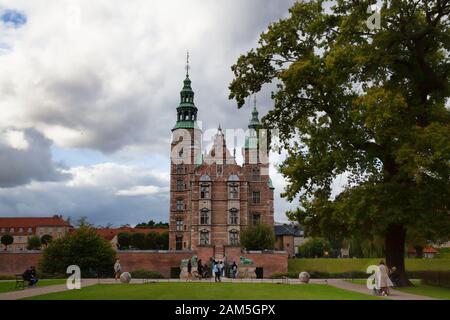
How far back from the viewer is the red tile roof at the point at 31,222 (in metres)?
115

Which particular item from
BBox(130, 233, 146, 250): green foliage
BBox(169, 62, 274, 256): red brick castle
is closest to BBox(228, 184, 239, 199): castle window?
BBox(169, 62, 274, 256): red brick castle

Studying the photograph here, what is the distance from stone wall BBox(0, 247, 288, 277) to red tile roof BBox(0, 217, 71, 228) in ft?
219

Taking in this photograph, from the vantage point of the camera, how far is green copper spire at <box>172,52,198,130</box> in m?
69.9

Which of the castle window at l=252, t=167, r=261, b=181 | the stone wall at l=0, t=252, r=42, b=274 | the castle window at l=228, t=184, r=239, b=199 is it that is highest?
the castle window at l=252, t=167, r=261, b=181

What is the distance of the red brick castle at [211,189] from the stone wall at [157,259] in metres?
10.5

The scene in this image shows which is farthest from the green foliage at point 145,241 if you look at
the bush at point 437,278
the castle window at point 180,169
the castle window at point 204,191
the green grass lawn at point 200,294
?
the green grass lawn at point 200,294

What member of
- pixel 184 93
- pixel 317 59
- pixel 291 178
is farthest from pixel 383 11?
pixel 184 93

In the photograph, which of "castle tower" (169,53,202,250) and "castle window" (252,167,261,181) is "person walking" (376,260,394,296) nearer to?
"castle tower" (169,53,202,250)

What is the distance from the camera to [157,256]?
166ft

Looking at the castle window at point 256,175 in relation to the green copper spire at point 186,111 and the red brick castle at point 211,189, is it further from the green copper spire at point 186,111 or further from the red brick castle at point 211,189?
the green copper spire at point 186,111

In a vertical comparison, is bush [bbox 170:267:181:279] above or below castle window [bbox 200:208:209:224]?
below

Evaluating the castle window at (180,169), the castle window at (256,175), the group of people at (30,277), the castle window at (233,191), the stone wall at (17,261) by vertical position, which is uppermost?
the castle window at (180,169)

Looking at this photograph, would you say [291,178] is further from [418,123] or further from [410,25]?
[410,25]
